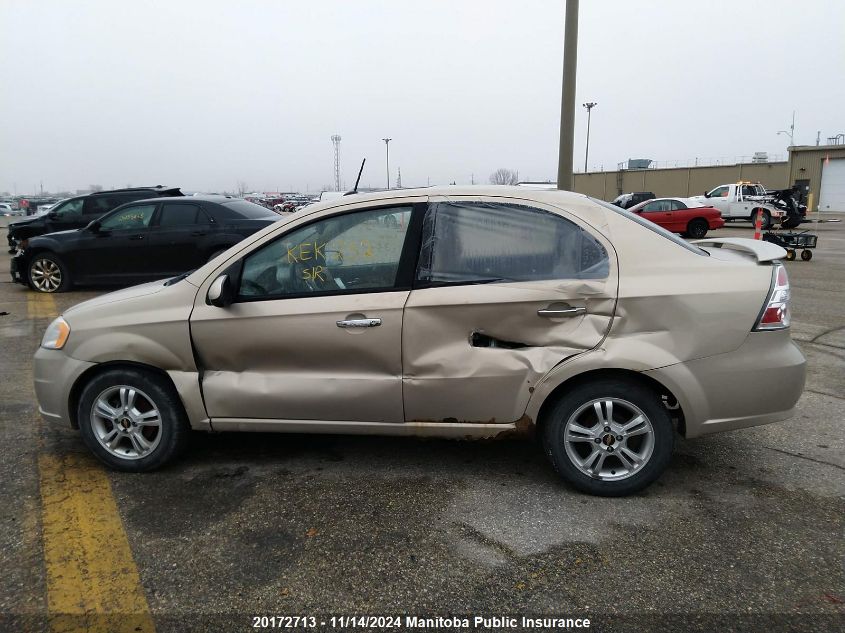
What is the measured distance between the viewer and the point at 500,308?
3332mm

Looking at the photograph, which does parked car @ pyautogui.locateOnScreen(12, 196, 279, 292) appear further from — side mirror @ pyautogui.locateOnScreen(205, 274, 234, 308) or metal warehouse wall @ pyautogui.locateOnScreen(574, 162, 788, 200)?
metal warehouse wall @ pyautogui.locateOnScreen(574, 162, 788, 200)

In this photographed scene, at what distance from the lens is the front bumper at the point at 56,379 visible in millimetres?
3736

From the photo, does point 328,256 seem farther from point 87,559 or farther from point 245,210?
point 245,210

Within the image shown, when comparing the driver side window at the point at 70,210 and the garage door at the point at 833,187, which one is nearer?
the driver side window at the point at 70,210

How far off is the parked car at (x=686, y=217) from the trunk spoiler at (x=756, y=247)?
18.9 m

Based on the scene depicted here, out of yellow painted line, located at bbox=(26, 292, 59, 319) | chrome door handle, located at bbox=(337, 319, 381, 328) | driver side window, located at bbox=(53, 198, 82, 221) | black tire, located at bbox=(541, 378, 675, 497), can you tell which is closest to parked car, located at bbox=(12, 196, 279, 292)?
yellow painted line, located at bbox=(26, 292, 59, 319)

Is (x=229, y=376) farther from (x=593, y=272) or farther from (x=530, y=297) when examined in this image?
(x=593, y=272)

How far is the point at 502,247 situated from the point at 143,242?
8.39m

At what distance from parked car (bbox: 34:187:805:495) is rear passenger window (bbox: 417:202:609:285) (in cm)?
1

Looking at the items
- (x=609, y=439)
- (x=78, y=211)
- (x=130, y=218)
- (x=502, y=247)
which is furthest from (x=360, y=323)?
(x=78, y=211)

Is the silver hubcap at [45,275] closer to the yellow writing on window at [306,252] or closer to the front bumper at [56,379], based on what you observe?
the front bumper at [56,379]

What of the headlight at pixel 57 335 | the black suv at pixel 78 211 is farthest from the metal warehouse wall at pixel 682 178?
the headlight at pixel 57 335

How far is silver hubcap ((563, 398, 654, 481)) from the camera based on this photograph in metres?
3.30

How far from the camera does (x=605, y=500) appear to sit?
3383 mm
